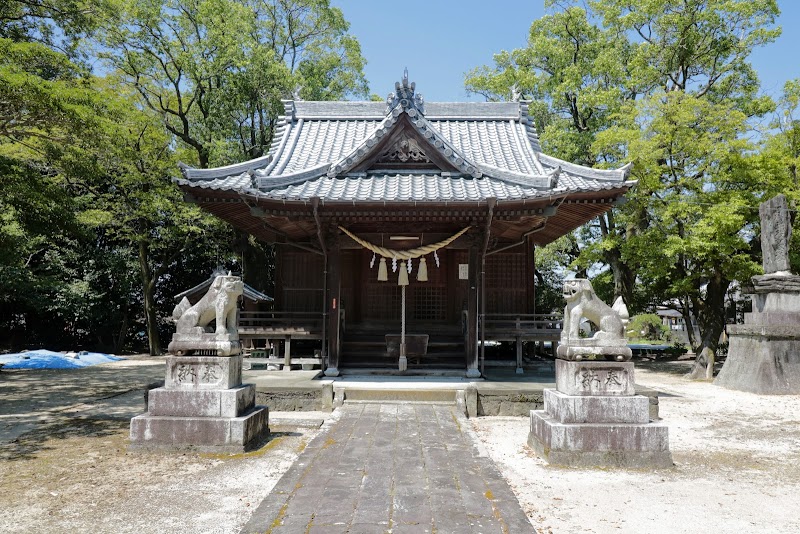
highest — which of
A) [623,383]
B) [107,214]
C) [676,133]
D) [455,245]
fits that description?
[676,133]

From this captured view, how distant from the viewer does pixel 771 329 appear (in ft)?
44.5

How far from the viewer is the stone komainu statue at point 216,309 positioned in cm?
714

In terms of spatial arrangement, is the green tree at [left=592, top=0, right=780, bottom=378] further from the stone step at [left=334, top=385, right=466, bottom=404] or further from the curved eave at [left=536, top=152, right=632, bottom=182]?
the stone step at [left=334, top=385, right=466, bottom=404]

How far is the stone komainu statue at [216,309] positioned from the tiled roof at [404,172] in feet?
11.4

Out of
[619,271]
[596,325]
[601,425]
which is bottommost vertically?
[601,425]

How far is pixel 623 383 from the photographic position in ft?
21.8

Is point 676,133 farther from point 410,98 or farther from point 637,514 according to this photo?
point 637,514

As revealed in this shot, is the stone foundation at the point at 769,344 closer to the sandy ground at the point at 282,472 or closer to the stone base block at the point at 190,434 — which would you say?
the sandy ground at the point at 282,472

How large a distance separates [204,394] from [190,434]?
528mm

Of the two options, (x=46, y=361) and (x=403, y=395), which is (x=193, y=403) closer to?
(x=403, y=395)

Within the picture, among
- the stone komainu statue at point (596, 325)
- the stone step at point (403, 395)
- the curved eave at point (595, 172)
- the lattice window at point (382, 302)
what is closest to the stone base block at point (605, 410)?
the stone komainu statue at point (596, 325)

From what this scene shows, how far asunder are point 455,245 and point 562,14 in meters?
18.3

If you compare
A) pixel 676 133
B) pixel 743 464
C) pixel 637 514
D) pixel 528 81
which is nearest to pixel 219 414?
pixel 637 514

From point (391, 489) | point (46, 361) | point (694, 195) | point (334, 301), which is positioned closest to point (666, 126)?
point (694, 195)
